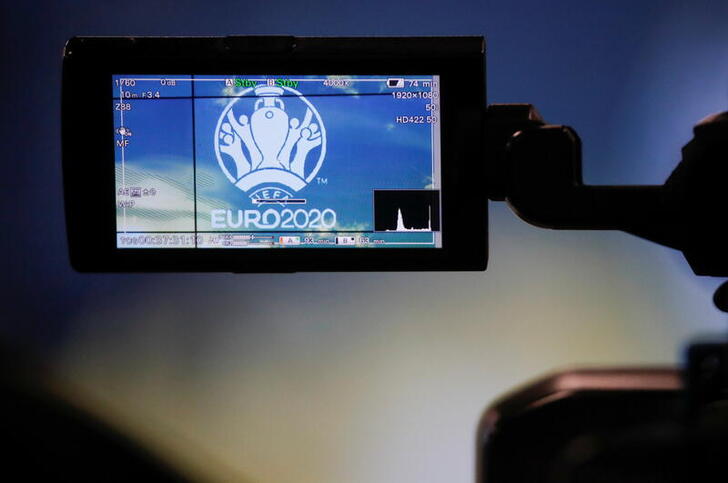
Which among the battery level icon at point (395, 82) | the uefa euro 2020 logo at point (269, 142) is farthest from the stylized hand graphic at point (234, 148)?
the battery level icon at point (395, 82)

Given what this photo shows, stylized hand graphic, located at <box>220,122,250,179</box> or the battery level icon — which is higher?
the battery level icon

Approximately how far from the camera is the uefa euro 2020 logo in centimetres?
64

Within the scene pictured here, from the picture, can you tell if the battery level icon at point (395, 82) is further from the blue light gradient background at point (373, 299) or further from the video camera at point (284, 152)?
the blue light gradient background at point (373, 299)

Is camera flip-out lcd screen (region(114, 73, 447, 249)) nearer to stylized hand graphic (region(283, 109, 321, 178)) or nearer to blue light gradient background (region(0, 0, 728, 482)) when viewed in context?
stylized hand graphic (region(283, 109, 321, 178))

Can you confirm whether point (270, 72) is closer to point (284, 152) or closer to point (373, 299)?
point (284, 152)

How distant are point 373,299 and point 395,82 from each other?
0.41 meters

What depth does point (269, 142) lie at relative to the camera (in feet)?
2.12

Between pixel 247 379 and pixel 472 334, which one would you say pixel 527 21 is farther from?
pixel 247 379

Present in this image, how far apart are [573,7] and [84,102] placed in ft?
2.19

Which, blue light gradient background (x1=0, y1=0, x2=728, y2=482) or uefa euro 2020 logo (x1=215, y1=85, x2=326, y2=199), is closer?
uefa euro 2020 logo (x1=215, y1=85, x2=326, y2=199)

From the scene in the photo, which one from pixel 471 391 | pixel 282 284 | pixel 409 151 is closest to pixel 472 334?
pixel 471 391

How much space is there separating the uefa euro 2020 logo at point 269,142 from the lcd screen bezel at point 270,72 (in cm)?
3

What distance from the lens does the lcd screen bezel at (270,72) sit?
591 mm

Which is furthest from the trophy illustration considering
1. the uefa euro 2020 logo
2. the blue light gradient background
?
the blue light gradient background
